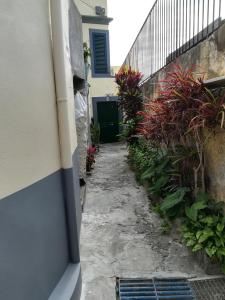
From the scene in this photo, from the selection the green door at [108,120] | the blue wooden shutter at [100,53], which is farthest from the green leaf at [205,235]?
the blue wooden shutter at [100,53]

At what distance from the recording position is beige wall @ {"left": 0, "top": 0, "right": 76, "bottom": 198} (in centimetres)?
127

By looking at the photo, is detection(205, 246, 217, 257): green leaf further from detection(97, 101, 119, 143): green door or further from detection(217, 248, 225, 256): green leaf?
detection(97, 101, 119, 143): green door

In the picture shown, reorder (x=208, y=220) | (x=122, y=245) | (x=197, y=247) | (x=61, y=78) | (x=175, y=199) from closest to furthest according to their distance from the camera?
(x=61, y=78)
(x=197, y=247)
(x=208, y=220)
(x=122, y=245)
(x=175, y=199)

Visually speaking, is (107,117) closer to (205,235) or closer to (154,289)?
(205,235)

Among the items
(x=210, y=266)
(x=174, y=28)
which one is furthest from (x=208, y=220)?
(x=174, y=28)

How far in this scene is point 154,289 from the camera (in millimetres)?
2139

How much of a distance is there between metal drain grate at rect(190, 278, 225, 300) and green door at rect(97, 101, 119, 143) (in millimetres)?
8456

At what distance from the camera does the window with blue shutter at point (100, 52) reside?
9098mm

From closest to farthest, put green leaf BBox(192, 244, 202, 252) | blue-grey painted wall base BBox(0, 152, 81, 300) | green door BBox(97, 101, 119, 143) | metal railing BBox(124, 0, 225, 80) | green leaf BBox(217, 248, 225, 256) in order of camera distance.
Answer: blue-grey painted wall base BBox(0, 152, 81, 300)
green leaf BBox(217, 248, 225, 256)
green leaf BBox(192, 244, 202, 252)
metal railing BBox(124, 0, 225, 80)
green door BBox(97, 101, 119, 143)

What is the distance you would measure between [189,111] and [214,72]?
1.67ft

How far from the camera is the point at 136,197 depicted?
14.3 ft

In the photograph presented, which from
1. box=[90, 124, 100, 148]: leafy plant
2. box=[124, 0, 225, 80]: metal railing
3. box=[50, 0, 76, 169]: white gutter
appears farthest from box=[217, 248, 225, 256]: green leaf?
box=[90, 124, 100, 148]: leafy plant

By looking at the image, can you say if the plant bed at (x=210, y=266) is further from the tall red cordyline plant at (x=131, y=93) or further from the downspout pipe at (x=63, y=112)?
the tall red cordyline plant at (x=131, y=93)

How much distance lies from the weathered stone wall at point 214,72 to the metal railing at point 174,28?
0.14 m
